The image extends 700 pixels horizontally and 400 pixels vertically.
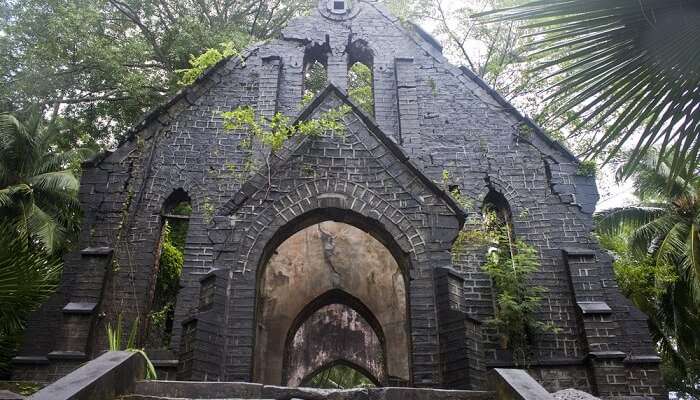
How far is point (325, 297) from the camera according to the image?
16.2m

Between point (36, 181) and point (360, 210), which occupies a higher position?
point (36, 181)

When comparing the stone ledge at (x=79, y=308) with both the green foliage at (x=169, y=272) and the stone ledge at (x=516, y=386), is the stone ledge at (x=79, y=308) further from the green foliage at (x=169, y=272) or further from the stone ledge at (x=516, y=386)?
the stone ledge at (x=516, y=386)

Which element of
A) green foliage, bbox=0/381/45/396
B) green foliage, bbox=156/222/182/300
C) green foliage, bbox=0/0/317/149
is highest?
green foliage, bbox=0/0/317/149

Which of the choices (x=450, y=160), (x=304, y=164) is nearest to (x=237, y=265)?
(x=304, y=164)

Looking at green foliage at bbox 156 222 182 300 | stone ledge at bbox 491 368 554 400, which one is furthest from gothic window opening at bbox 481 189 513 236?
green foliage at bbox 156 222 182 300

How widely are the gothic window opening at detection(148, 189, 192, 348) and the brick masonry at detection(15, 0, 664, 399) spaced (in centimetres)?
32

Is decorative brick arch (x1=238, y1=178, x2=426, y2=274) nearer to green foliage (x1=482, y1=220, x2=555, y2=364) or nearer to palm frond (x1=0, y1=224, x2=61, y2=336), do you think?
palm frond (x1=0, y1=224, x2=61, y2=336)

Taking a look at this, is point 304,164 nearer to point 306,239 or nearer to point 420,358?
point 420,358

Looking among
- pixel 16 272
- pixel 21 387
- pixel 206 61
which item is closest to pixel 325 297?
pixel 206 61

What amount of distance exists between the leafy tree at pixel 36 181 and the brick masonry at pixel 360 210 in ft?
22.5

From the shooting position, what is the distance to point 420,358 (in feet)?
28.7

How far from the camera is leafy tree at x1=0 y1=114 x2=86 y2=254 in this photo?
18.8 meters

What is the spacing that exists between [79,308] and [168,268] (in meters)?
5.93

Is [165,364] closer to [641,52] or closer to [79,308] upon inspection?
[79,308]
